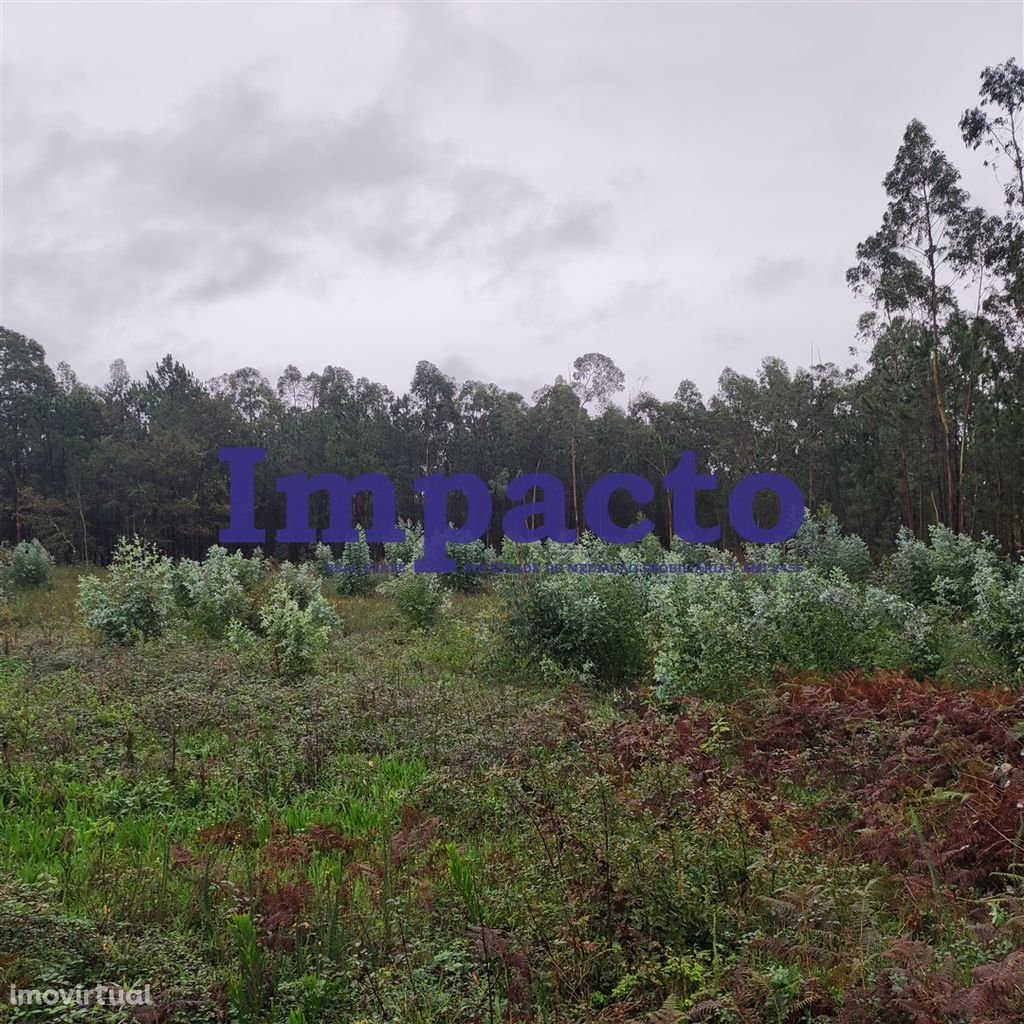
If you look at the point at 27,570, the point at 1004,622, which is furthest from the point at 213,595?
the point at 1004,622

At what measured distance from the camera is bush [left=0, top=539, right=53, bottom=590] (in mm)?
18734

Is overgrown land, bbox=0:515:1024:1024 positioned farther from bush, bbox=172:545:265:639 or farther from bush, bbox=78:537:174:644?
bush, bbox=172:545:265:639

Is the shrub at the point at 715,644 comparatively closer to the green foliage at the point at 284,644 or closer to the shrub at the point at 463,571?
the green foliage at the point at 284,644

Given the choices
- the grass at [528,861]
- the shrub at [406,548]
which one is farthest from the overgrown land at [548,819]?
the shrub at [406,548]

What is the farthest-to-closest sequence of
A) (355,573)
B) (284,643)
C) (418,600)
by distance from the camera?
(355,573), (418,600), (284,643)

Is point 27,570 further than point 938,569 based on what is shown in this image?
Yes

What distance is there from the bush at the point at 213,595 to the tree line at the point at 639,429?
18.5 meters

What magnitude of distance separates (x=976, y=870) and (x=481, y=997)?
231 cm

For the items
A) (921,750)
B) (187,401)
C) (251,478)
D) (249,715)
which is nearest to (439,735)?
(249,715)

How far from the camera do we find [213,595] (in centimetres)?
1226

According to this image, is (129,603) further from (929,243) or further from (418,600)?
(929,243)

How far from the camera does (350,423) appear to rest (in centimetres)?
4047

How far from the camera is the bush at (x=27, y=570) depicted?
738 inches

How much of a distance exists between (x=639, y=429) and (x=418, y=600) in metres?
29.9
